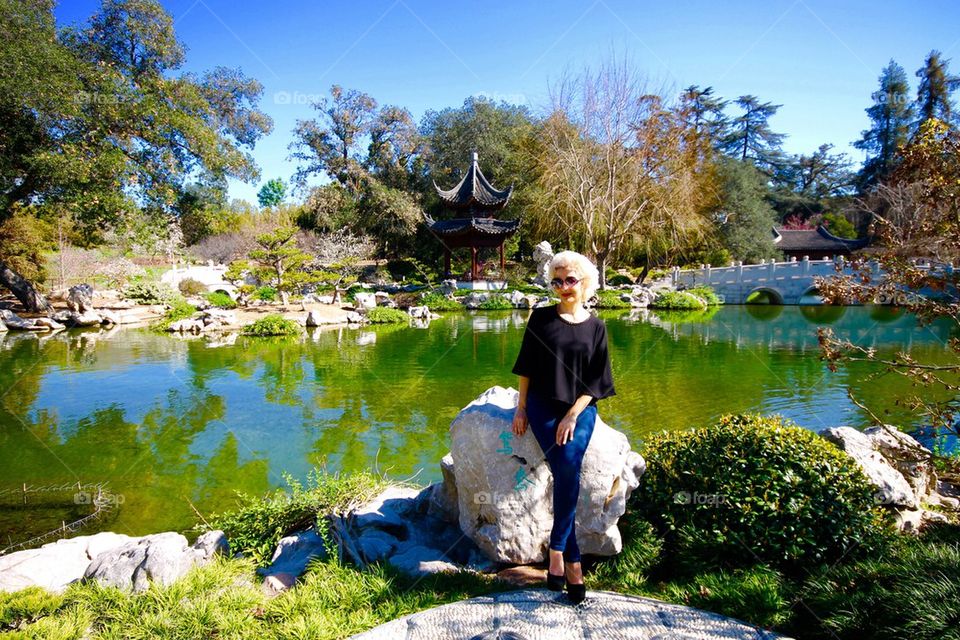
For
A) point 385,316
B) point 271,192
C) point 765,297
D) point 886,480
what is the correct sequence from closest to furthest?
point 886,480 < point 385,316 < point 765,297 < point 271,192

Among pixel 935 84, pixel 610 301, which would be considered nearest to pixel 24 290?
pixel 610 301

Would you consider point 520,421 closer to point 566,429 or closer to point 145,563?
point 566,429

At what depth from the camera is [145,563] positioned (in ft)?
9.15

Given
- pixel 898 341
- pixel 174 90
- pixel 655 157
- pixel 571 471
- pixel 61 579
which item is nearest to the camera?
pixel 571 471

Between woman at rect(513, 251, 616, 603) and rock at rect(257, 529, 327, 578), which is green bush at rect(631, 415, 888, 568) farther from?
rock at rect(257, 529, 327, 578)

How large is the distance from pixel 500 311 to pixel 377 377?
11.2 metres

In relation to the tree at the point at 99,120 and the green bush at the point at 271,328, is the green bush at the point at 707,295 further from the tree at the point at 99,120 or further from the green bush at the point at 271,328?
the tree at the point at 99,120

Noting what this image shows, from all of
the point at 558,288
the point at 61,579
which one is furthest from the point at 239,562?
the point at 558,288

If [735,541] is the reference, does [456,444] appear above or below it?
above

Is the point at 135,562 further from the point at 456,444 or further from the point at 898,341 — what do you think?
the point at 898,341

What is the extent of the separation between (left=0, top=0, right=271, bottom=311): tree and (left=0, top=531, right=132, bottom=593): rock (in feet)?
41.4

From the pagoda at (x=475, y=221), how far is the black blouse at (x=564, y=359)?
21048mm

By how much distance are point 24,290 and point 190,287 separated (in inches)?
219

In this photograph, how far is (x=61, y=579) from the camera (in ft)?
10.7
